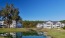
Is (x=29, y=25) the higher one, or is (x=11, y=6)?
(x=11, y=6)

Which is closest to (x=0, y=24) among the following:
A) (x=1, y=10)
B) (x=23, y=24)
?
(x=23, y=24)

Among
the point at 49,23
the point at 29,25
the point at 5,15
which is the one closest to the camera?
the point at 5,15

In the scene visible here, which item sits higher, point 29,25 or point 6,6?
point 6,6

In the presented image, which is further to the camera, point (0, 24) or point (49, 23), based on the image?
point (49, 23)

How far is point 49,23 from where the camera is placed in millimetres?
125562

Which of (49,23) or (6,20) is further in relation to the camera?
(49,23)

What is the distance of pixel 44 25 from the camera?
128250mm

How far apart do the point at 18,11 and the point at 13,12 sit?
3.59m

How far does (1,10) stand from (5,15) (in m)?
4.20

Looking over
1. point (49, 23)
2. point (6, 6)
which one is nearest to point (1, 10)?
point (6, 6)

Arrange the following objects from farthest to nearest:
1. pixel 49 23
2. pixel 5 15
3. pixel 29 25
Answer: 1. pixel 49 23
2. pixel 29 25
3. pixel 5 15

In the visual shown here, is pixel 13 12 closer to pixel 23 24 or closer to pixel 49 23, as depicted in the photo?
pixel 23 24

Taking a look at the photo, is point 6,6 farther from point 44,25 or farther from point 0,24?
point 44,25

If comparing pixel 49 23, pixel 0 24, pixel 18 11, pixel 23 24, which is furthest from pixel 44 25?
pixel 18 11
